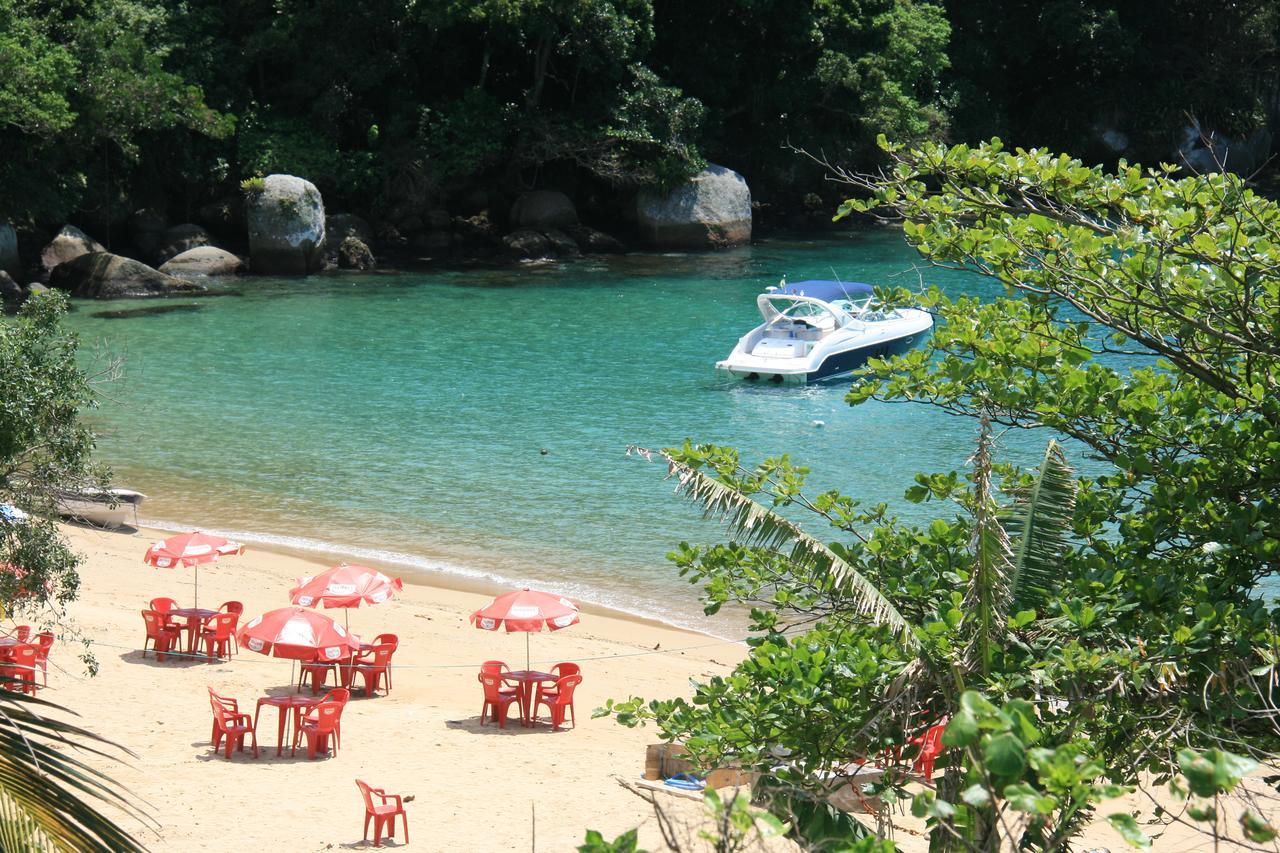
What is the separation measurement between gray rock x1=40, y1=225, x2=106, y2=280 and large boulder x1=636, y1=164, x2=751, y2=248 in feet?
50.8

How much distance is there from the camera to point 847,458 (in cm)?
2119

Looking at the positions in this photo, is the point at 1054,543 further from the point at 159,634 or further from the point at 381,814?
the point at 159,634

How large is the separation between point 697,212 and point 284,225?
1215 centimetres

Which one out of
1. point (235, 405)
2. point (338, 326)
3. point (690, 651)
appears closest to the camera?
point (690, 651)

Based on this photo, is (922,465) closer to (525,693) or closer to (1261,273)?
(525,693)

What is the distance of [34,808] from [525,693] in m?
8.28

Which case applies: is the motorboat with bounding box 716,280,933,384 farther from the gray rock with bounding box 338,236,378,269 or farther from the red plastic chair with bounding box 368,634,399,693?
the gray rock with bounding box 338,236,378,269

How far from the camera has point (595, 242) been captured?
133ft

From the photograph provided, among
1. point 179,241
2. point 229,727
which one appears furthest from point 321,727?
point 179,241

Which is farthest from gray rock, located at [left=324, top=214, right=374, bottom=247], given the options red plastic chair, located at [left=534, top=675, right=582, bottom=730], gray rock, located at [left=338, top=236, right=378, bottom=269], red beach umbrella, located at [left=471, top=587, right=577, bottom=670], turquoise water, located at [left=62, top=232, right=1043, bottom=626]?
red plastic chair, located at [left=534, top=675, right=582, bottom=730]

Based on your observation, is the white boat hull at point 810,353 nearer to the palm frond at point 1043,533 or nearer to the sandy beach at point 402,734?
the sandy beach at point 402,734

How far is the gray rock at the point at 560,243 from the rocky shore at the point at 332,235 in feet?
0.14

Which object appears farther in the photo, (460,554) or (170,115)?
(170,115)

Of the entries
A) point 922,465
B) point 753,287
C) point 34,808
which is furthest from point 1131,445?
point 753,287
